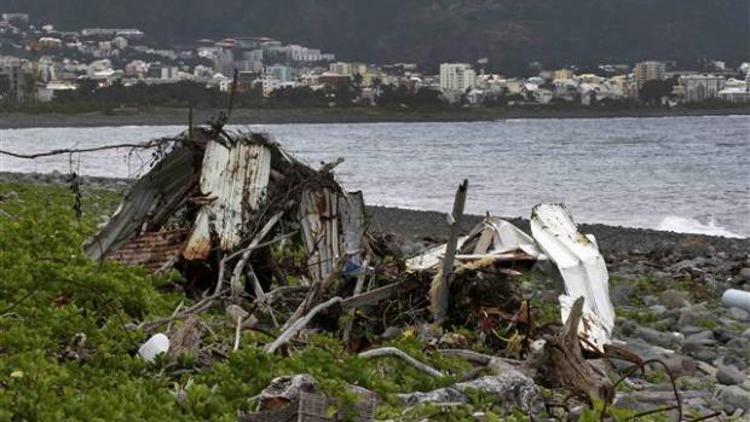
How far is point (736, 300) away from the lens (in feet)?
42.6

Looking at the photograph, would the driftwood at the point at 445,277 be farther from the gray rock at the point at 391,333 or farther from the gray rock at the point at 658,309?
the gray rock at the point at 658,309

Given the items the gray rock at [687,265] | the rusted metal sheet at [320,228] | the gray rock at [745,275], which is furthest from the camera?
the gray rock at [687,265]

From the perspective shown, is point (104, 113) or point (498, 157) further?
point (104, 113)

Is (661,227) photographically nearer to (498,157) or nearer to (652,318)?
(652,318)

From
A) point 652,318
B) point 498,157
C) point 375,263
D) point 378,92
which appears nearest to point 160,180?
point 375,263

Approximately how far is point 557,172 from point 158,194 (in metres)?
41.7

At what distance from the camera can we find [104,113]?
12000cm

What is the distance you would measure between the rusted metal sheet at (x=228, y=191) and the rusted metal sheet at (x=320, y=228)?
360mm

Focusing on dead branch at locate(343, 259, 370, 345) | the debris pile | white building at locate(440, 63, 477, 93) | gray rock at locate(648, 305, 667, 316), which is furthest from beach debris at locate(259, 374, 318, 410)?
white building at locate(440, 63, 477, 93)

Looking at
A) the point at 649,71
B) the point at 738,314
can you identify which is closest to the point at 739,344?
the point at 738,314

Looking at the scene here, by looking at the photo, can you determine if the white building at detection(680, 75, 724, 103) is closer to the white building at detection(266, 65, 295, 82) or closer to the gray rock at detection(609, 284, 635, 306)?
the white building at detection(266, 65, 295, 82)

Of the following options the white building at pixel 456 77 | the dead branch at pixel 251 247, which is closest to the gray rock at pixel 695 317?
the dead branch at pixel 251 247

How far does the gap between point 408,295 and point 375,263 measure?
68 centimetres

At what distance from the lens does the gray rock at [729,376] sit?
26.6ft
